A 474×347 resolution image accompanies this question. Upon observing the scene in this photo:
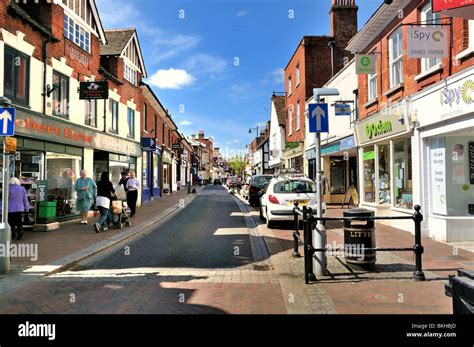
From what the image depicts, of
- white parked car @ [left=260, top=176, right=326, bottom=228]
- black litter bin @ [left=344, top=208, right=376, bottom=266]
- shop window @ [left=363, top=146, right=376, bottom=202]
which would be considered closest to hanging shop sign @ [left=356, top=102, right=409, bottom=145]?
shop window @ [left=363, top=146, right=376, bottom=202]

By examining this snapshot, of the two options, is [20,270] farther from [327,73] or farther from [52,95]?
[327,73]

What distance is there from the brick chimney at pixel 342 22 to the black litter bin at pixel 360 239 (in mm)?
19329

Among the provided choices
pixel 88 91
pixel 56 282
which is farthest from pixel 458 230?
pixel 88 91

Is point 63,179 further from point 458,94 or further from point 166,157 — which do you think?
point 166,157

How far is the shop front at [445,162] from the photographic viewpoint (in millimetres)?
8359

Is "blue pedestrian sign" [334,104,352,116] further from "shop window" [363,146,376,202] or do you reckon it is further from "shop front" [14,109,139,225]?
"shop front" [14,109,139,225]

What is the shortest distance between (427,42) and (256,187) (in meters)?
12.3

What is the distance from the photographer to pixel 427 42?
8.24 metres

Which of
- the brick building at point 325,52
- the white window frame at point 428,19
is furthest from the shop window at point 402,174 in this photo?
the brick building at point 325,52

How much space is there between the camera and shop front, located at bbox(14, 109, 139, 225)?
1084 centimetres

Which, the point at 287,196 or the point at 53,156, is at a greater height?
the point at 53,156

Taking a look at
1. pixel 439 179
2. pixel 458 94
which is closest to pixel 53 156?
pixel 439 179

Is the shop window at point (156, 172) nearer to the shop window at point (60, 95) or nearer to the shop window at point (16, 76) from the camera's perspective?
the shop window at point (60, 95)

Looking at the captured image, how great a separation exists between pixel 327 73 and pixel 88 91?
15209 millimetres
